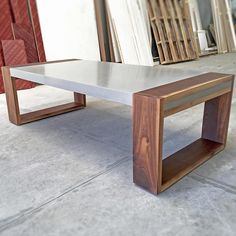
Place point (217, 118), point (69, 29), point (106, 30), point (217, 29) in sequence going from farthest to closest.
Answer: point (217, 29) → point (106, 30) → point (69, 29) → point (217, 118)

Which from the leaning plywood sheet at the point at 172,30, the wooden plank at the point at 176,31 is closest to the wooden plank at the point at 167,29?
the leaning plywood sheet at the point at 172,30

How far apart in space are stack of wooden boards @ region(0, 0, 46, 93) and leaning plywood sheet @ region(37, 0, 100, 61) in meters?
0.10

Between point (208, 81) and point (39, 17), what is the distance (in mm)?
2459

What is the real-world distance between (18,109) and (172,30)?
357 centimetres

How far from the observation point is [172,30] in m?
4.72

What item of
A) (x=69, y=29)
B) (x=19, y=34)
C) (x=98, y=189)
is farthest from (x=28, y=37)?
(x=98, y=189)

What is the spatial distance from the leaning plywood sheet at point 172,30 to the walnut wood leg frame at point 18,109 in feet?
8.59

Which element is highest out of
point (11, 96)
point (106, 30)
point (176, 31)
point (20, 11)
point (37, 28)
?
point (20, 11)

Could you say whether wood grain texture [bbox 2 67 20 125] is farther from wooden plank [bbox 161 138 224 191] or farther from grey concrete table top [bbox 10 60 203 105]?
wooden plank [bbox 161 138 224 191]

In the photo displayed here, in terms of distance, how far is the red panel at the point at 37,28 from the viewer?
2.97 metres

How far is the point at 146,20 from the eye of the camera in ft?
14.4

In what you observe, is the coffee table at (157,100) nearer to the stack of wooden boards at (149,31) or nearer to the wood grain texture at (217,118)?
the wood grain texture at (217,118)

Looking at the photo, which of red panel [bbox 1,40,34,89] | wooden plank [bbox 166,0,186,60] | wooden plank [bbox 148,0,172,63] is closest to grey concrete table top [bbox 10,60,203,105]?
red panel [bbox 1,40,34,89]

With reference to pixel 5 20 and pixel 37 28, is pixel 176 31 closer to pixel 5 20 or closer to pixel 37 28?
pixel 37 28
